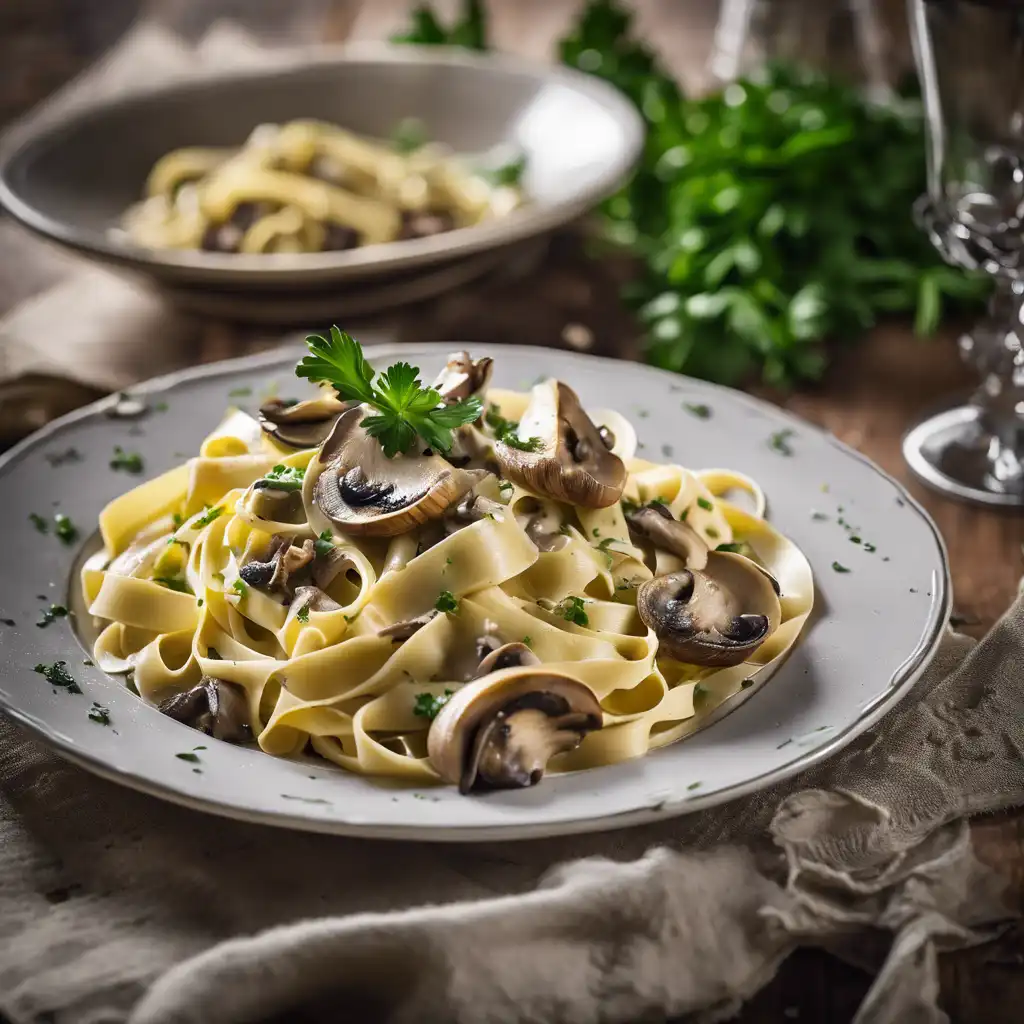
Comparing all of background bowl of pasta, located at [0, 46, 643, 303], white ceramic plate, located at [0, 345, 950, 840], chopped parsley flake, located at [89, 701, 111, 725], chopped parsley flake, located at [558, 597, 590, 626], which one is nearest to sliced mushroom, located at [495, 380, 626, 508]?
chopped parsley flake, located at [558, 597, 590, 626]

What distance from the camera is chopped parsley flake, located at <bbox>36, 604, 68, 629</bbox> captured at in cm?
341

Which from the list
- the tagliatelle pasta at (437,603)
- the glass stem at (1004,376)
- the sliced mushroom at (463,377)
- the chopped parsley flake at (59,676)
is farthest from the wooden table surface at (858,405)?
the chopped parsley flake at (59,676)

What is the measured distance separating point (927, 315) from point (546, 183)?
5.84 feet

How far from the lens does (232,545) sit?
3576 mm

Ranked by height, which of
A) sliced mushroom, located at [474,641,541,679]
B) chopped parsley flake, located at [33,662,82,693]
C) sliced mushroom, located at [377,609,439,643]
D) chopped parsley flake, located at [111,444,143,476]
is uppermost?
sliced mushroom, located at [474,641,541,679]

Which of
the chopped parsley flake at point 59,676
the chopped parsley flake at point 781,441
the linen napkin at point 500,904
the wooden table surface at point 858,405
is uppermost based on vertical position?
the chopped parsley flake at point 59,676

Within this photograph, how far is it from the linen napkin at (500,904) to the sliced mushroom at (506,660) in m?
0.37

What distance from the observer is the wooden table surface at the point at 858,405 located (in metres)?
2.74

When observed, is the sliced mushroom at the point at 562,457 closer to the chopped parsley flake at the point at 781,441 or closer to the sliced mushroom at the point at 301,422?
the sliced mushroom at the point at 301,422

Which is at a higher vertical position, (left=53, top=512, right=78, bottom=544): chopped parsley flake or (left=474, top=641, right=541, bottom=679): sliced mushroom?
(left=474, top=641, right=541, bottom=679): sliced mushroom

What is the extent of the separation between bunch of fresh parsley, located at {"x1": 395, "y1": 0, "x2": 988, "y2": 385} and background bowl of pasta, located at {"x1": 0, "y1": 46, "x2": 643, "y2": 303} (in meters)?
0.36

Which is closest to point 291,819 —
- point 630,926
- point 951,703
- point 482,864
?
point 482,864

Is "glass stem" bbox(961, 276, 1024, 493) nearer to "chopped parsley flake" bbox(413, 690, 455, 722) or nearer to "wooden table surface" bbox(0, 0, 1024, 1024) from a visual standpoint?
"wooden table surface" bbox(0, 0, 1024, 1024)

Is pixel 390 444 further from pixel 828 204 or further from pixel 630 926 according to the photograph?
pixel 828 204
